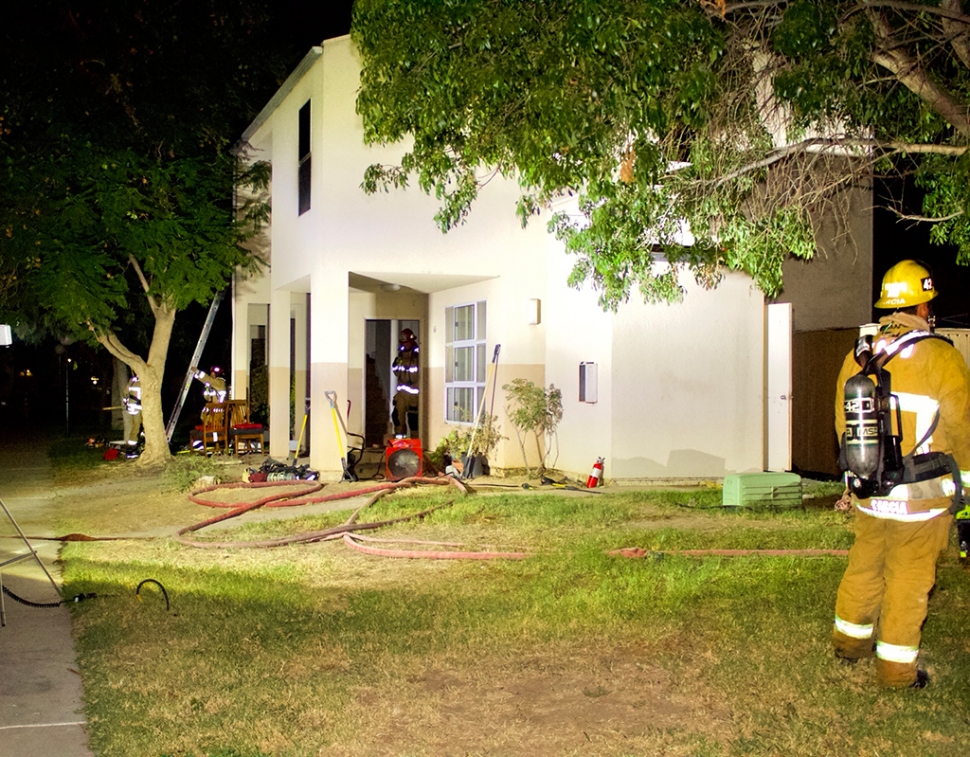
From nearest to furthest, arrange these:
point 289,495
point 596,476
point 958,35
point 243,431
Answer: point 958,35, point 289,495, point 596,476, point 243,431

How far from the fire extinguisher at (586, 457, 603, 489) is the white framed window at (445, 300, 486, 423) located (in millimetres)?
2895

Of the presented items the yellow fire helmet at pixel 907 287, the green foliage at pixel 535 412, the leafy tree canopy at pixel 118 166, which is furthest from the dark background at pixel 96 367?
the yellow fire helmet at pixel 907 287

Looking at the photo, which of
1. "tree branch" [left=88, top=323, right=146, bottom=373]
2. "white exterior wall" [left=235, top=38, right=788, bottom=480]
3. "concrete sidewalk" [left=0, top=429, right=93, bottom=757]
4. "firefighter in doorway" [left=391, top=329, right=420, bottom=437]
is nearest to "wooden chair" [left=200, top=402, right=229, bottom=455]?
"tree branch" [left=88, top=323, right=146, bottom=373]

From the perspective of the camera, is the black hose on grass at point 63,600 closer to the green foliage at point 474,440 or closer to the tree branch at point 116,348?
the green foliage at point 474,440

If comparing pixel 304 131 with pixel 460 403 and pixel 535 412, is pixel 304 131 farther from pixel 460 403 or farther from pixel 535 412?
pixel 535 412

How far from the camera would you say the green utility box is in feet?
36.5

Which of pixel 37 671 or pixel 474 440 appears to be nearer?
pixel 37 671

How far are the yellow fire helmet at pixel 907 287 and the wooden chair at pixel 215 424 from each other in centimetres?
1522

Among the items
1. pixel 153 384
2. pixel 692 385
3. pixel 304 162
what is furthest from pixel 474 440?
pixel 153 384

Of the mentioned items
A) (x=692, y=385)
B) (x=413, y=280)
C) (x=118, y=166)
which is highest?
(x=118, y=166)

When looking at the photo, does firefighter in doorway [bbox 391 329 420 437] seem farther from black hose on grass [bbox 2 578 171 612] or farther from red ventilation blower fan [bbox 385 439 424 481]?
black hose on grass [bbox 2 578 171 612]

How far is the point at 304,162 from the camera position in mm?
15336

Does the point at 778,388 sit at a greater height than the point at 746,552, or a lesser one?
greater

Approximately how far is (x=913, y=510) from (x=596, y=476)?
8472 millimetres
